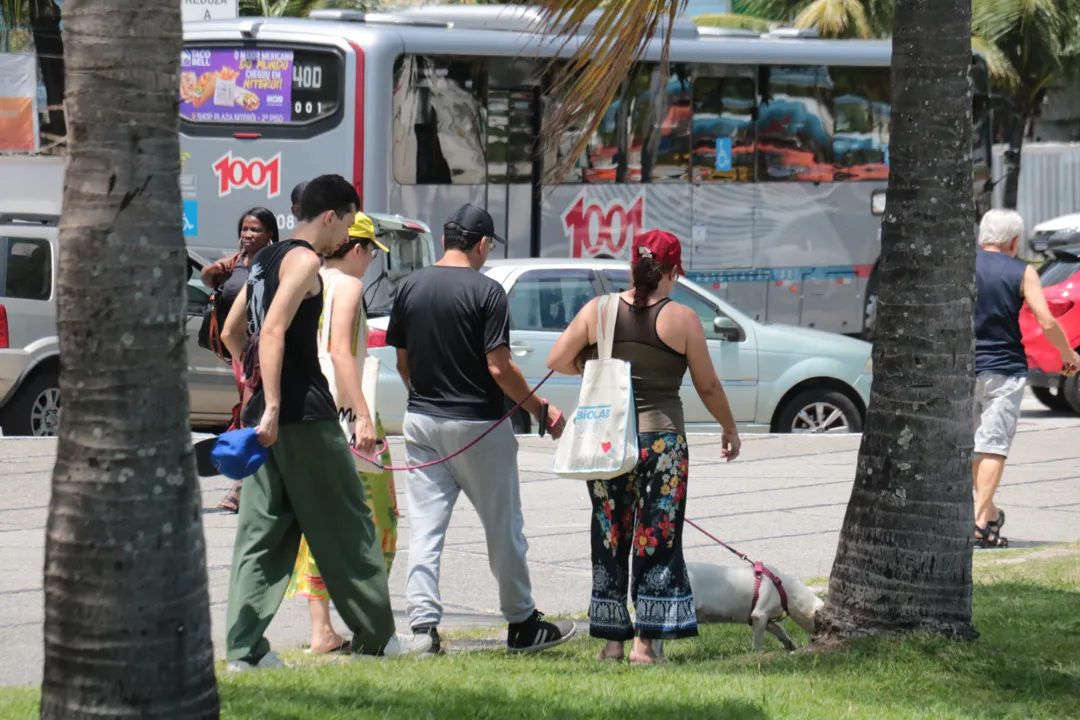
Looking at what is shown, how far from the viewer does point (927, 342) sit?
19.1 feet

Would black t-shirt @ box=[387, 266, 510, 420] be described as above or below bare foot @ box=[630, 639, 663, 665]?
above

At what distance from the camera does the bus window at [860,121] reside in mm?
19828

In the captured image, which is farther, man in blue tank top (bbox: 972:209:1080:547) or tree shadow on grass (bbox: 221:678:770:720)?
man in blue tank top (bbox: 972:209:1080:547)

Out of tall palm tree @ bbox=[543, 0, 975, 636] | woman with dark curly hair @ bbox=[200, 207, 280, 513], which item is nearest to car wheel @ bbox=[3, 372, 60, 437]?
woman with dark curly hair @ bbox=[200, 207, 280, 513]

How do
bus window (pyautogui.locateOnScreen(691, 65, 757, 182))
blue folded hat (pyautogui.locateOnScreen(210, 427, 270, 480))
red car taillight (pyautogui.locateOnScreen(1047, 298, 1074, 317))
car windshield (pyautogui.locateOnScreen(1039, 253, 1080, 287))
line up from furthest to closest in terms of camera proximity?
bus window (pyautogui.locateOnScreen(691, 65, 757, 182)) → car windshield (pyautogui.locateOnScreen(1039, 253, 1080, 287)) → red car taillight (pyautogui.locateOnScreen(1047, 298, 1074, 317)) → blue folded hat (pyautogui.locateOnScreen(210, 427, 270, 480))

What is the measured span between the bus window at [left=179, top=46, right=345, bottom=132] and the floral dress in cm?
947

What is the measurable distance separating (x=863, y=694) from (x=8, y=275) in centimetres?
876

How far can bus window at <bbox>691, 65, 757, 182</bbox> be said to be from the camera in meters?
18.6

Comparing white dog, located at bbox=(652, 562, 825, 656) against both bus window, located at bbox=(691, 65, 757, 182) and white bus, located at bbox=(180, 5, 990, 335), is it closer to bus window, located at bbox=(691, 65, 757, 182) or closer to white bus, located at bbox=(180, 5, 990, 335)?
white bus, located at bbox=(180, 5, 990, 335)

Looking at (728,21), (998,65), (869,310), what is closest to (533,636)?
(869,310)

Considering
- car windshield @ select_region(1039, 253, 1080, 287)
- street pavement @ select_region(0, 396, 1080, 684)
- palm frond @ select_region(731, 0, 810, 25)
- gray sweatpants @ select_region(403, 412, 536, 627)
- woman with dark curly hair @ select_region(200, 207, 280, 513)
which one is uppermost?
palm frond @ select_region(731, 0, 810, 25)

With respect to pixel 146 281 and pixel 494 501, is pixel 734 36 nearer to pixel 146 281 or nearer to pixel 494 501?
pixel 494 501

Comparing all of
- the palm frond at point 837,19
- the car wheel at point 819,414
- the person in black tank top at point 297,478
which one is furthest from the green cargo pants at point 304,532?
the palm frond at point 837,19

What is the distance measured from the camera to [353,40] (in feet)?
52.5
